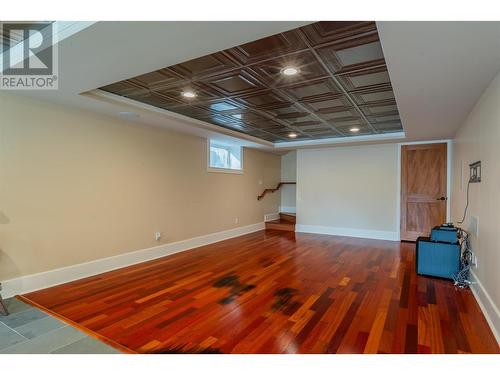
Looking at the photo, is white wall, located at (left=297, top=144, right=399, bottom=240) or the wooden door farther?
white wall, located at (left=297, top=144, right=399, bottom=240)

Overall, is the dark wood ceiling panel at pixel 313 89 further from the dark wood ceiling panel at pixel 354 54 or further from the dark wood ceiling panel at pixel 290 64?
the dark wood ceiling panel at pixel 354 54

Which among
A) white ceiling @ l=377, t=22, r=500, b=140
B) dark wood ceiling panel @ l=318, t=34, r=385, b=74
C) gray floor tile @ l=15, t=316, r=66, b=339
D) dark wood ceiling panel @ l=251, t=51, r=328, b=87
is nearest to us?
white ceiling @ l=377, t=22, r=500, b=140

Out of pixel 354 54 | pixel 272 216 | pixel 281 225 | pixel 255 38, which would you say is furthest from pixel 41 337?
pixel 272 216

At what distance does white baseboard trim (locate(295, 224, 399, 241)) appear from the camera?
627 cm

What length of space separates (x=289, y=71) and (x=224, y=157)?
397cm

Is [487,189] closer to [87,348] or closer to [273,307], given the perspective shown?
[273,307]

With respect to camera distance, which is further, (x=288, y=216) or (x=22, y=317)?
(x=288, y=216)

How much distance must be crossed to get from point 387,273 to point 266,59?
3266mm

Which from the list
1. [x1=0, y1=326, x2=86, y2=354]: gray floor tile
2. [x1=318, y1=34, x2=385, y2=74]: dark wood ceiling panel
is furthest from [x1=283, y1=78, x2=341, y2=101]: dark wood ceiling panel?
[x1=0, y1=326, x2=86, y2=354]: gray floor tile

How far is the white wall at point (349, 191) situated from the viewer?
247 inches

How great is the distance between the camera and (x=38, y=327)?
92.4 inches

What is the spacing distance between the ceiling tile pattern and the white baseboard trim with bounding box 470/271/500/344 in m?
2.30

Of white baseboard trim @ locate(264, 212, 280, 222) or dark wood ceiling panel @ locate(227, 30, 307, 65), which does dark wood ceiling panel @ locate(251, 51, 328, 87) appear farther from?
white baseboard trim @ locate(264, 212, 280, 222)
